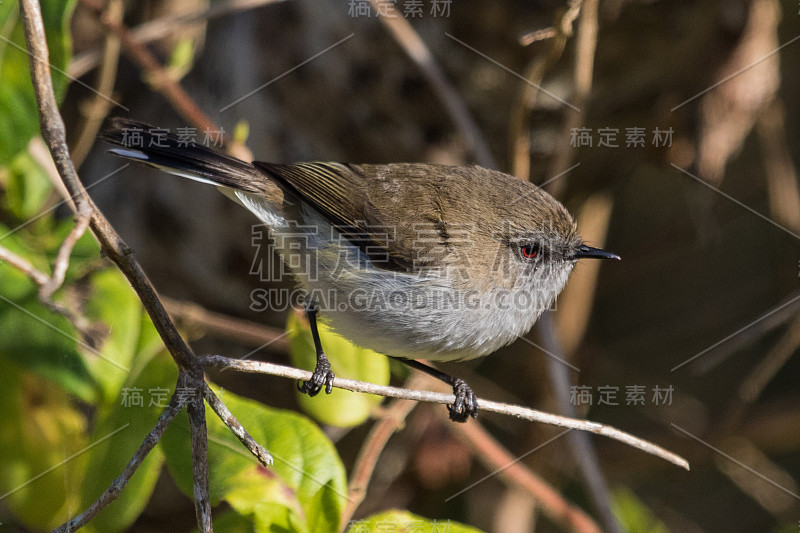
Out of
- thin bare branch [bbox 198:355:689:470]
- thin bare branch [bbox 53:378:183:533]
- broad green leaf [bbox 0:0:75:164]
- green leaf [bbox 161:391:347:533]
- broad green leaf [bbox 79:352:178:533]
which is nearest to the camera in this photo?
thin bare branch [bbox 53:378:183:533]

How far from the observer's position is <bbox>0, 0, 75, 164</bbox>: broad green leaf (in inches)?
81.5

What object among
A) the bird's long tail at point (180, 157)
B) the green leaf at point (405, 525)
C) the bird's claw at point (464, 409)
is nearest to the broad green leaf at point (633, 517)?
the bird's claw at point (464, 409)

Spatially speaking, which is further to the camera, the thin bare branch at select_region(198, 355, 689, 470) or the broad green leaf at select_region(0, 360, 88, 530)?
the broad green leaf at select_region(0, 360, 88, 530)

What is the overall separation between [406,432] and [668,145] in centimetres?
193

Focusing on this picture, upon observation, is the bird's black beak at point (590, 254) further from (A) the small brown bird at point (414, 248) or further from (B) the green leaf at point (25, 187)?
(B) the green leaf at point (25, 187)

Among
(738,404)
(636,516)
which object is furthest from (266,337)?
(738,404)

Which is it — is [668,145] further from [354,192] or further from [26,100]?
[26,100]

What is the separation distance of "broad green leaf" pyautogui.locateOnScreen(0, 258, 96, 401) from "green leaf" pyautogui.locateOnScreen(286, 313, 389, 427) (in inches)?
25.0

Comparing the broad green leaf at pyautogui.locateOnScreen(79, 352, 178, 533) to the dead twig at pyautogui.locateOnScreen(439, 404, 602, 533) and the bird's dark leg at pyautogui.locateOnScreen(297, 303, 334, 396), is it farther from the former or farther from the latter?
the dead twig at pyautogui.locateOnScreen(439, 404, 602, 533)

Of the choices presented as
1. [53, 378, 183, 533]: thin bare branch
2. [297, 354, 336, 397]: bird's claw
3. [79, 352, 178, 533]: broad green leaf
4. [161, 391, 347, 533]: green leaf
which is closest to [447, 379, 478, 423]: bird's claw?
[297, 354, 336, 397]: bird's claw

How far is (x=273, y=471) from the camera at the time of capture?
73.0 inches

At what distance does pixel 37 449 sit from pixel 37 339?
0.34 m

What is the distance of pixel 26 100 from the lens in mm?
2213

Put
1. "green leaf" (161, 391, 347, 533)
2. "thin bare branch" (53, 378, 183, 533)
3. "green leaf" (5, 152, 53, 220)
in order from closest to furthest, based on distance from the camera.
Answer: "thin bare branch" (53, 378, 183, 533) < "green leaf" (161, 391, 347, 533) < "green leaf" (5, 152, 53, 220)
